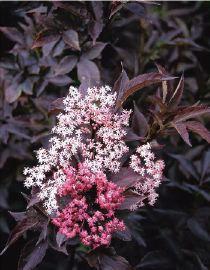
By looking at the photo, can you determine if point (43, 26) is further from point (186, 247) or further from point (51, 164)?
point (186, 247)

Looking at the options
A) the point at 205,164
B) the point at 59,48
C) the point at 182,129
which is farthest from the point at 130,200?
the point at 59,48

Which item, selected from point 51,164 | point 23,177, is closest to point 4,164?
point 23,177

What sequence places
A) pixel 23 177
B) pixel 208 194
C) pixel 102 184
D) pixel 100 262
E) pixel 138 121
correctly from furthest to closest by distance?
pixel 23 177 → pixel 208 194 → pixel 138 121 → pixel 100 262 → pixel 102 184

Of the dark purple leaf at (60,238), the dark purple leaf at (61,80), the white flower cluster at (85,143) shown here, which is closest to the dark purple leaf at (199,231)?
the white flower cluster at (85,143)

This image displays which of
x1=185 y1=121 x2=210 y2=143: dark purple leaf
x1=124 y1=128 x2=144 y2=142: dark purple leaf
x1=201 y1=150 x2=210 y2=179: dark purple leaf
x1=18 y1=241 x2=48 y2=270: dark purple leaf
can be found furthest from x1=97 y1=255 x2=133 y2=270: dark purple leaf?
x1=201 y1=150 x2=210 y2=179: dark purple leaf

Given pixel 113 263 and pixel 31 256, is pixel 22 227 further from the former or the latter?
pixel 113 263

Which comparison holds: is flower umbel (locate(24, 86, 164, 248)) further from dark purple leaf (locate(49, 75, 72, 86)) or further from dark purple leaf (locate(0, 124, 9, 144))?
dark purple leaf (locate(0, 124, 9, 144))
